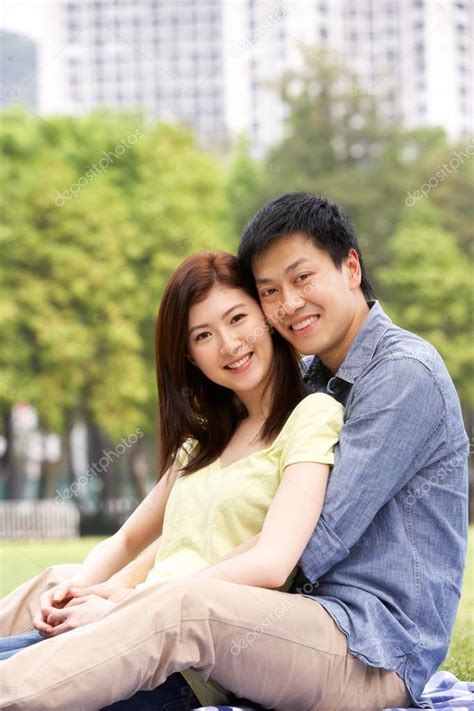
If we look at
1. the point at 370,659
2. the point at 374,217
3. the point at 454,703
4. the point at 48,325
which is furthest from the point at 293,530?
the point at 374,217

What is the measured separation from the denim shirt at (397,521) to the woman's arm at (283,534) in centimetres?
4

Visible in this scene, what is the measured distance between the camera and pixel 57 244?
59.2 ft

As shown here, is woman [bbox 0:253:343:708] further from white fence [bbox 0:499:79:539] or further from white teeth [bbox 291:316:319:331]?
white fence [bbox 0:499:79:539]

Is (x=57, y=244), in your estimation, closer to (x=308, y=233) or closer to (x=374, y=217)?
(x=374, y=217)

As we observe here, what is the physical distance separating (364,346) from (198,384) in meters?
0.52

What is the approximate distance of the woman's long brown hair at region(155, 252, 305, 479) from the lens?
2.77 meters

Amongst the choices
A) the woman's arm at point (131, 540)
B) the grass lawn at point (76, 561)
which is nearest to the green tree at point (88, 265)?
the grass lawn at point (76, 561)

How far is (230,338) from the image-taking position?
9.00 ft

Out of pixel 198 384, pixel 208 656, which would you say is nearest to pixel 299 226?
pixel 198 384

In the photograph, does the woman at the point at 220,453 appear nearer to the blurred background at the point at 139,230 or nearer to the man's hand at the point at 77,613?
the man's hand at the point at 77,613

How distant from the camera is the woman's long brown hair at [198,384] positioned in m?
2.77

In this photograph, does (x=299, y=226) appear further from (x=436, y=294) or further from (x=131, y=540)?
(x=436, y=294)

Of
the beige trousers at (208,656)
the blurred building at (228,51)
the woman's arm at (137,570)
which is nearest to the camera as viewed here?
the beige trousers at (208,656)
